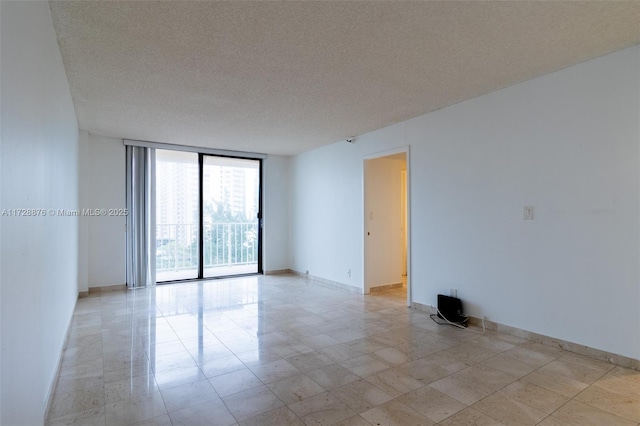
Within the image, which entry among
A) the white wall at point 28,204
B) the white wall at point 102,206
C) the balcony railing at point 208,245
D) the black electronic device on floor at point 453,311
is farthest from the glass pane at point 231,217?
the black electronic device on floor at point 453,311

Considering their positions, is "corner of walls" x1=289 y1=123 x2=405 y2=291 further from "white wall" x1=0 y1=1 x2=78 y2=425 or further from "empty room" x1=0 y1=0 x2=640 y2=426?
"white wall" x1=0 y1=1 x2=78 y2=425

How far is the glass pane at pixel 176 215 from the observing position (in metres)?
6.20

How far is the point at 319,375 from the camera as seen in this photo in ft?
→ 8.14

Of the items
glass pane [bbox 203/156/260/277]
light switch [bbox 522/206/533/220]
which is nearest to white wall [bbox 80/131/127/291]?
glass pane [bbox 203/156/260/277]

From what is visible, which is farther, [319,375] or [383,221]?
[383,221]

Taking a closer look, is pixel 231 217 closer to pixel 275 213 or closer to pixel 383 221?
pixel 275 213

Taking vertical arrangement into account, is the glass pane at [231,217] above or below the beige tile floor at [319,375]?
above

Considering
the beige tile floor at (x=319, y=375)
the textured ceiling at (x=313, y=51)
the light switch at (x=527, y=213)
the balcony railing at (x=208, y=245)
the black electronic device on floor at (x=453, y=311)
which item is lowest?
the beige tile floor at (x=319, y=375)

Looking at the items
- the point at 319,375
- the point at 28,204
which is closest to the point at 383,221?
the point at 319,375

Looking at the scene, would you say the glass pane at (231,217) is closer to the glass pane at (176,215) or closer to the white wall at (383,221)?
→ the glass pane at (176,215)

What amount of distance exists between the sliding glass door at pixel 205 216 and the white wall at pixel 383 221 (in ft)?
9.05

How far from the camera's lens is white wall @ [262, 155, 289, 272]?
6852mm

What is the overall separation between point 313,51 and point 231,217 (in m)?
5.08

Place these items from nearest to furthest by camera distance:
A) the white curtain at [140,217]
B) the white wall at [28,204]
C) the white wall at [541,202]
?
1. the white wall at [28,204]
2. the white wall at [541,202]
3. the white curtain at [140,217]
